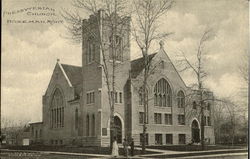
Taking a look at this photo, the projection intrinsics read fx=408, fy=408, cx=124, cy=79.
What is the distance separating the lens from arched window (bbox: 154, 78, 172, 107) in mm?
18969

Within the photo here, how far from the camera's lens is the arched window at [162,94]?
62.2ft

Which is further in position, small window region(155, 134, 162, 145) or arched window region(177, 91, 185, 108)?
small window region(155, 134, 162, 145)

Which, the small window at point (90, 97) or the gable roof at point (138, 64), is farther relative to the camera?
the small window at point (90, 97)

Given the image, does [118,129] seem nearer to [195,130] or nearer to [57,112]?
[57,112]

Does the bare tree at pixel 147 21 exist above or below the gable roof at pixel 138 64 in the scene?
above

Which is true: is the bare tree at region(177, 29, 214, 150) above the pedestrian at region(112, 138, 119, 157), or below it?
above

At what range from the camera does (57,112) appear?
→ 17.0 meters

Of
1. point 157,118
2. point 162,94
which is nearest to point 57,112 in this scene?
point 162,94

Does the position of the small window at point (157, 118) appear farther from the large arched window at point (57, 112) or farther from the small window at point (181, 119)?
the large arched window at point (57, 112)

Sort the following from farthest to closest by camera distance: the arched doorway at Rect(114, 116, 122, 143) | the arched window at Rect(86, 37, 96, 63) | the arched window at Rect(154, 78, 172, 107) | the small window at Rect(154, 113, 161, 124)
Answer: the small window at Rect(154, 113, 161, 124) < the arched window at Rect(154, 78, 172, 107) < the arched doorway at Rect(114, 116, 122, 143) < the arched window at Rect(86, 37, 96, 63)

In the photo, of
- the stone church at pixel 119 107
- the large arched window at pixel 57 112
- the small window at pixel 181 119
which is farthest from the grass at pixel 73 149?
the small window at pixel 181 119

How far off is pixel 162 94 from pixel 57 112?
16.6 feet

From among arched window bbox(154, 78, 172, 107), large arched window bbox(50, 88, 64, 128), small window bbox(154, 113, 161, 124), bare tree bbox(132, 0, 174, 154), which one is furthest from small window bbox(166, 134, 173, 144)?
bare tree bbox(132, 0, 174, 154)

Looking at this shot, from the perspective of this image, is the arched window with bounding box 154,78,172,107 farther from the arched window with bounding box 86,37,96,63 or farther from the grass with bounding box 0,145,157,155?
the arched window with bounding box 86,37,96,63
